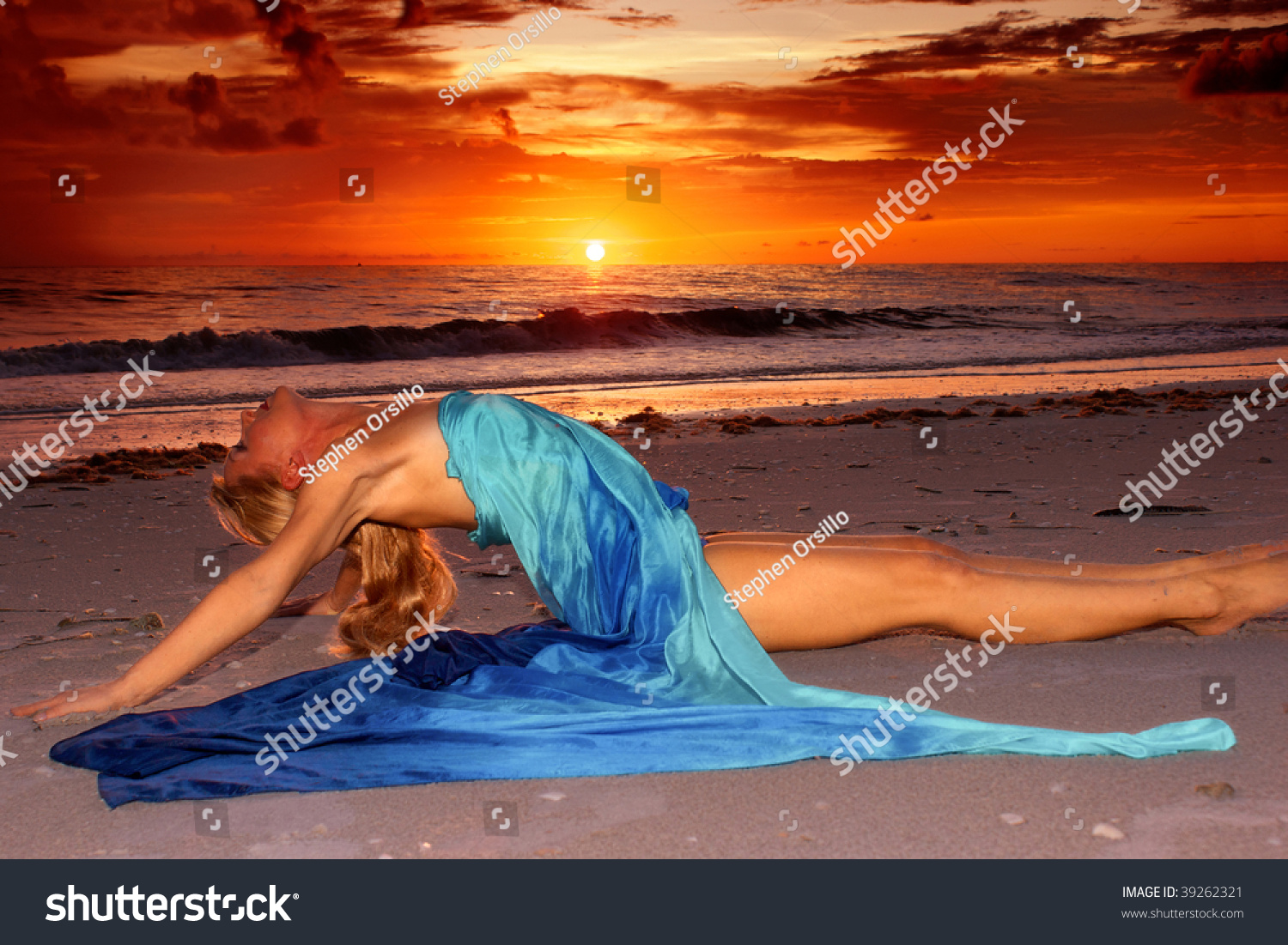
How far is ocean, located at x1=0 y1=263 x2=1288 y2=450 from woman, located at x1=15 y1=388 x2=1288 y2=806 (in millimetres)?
7394

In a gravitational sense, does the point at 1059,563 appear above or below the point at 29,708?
above

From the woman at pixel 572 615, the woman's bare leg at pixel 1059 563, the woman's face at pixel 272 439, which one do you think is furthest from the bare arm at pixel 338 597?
the woman's bare leg at pixel 1059 563

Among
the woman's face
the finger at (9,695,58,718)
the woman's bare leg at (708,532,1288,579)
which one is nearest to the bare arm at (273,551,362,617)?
the woman's face

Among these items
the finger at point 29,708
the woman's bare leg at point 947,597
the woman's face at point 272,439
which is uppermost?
the woman's face at point 272,439

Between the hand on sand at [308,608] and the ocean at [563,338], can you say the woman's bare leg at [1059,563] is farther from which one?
the ocean at [563,338]

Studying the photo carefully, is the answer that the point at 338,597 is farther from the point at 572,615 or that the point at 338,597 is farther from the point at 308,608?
the point at 572,615

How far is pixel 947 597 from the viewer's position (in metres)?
3.12

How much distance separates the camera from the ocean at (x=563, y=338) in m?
14.0

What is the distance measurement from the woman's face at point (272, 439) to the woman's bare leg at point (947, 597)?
125cm

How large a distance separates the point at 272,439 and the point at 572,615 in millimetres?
1003

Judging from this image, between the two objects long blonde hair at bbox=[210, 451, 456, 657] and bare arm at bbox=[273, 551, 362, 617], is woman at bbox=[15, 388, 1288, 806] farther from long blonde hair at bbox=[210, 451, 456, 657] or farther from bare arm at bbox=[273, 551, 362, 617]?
bare arm at bbox=[273, 551, 362, 617]

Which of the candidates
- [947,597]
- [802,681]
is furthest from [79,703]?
[947,597]

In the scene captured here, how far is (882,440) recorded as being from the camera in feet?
28.9

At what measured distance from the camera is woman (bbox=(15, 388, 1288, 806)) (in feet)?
9.02
